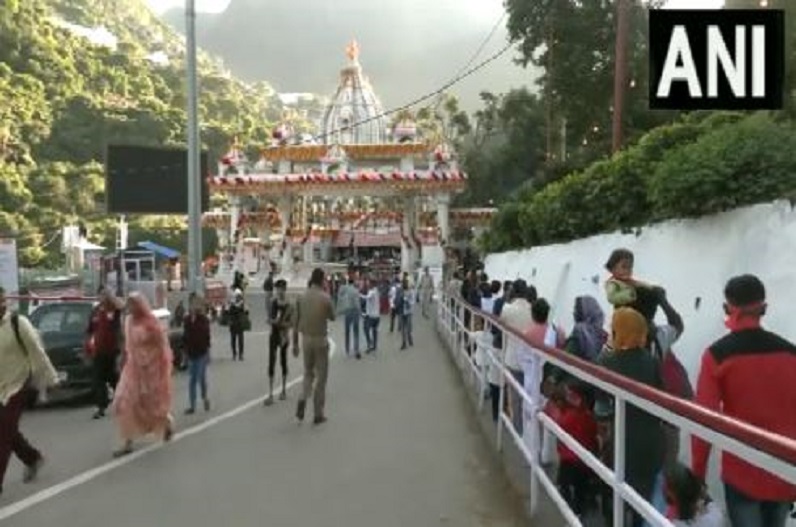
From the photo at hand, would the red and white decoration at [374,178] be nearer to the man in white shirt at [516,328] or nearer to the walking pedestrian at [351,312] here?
the walking pedestrian at [351,312]

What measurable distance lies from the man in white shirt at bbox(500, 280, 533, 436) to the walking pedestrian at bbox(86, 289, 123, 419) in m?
5.30

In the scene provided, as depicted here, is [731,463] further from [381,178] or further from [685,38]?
[381,178]

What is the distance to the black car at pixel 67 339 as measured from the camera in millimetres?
14516

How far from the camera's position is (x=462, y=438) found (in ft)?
35.7

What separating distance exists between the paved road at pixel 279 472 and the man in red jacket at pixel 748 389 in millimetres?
3113

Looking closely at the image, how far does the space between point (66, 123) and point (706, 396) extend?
88.9 meters

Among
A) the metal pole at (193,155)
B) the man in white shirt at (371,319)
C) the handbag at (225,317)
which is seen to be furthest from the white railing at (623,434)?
the handbag at (225,317)

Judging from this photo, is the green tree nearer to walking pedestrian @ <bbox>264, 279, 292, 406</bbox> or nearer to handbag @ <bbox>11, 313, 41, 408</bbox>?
walking pedestrian @ <bbox>264, 279, 292, 406</bbox>

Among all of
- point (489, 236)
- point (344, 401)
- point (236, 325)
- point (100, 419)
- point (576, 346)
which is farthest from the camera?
point (489, 236)

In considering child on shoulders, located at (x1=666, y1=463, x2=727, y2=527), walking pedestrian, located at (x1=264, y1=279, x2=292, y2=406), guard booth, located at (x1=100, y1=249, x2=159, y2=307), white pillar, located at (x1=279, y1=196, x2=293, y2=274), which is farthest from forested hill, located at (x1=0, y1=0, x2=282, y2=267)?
child on shoulders, located at (x1=666, y1=463, x2=727, y2=527)

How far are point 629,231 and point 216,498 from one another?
18.5 feet

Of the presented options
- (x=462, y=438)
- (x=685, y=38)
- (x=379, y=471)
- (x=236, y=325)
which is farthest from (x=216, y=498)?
(x=236, y=325)

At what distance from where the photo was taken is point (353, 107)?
83.2m

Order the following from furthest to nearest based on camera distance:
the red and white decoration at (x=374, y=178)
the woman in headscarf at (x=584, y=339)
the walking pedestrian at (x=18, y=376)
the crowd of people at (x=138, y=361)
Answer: the red and white decoration at (x=374, y=178) < the crowd of people at (x=138, y=361) < the walking pedestrian at (x=18, y=376) < the woman in headscarf at (x=584, y=339)
